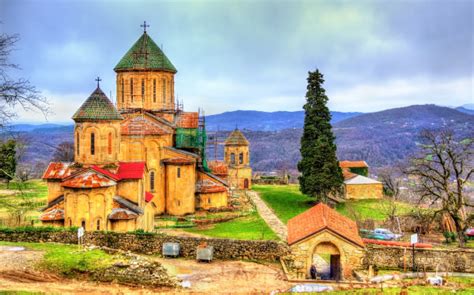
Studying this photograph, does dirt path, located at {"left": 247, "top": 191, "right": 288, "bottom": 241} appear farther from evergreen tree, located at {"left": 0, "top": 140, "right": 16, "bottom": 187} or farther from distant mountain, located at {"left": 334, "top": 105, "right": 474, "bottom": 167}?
distant mountain, located at {"left": 334, "top": 105, "right": 474, "bottom": 167}

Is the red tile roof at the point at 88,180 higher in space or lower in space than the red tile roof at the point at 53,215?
higher

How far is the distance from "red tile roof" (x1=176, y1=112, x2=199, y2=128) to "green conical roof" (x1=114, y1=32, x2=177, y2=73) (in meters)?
3.55

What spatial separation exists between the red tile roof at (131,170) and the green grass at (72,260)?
658 cm

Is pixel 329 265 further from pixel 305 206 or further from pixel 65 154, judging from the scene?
pixel 65 154

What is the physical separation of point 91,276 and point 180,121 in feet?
69.4

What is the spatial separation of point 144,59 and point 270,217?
15296 mm

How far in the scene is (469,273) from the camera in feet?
65.1

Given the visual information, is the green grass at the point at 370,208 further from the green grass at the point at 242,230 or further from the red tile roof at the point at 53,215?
the red tile roof at the point at 53,215

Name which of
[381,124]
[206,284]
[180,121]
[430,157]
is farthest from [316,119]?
[381,124]

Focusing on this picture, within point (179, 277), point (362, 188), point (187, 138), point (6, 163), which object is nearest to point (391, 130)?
point (362, 188)

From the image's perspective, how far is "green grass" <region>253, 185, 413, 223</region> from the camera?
35.6 m

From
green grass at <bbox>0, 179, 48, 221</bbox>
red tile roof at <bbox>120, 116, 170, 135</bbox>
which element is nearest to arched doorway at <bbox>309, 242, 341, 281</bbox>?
red tile roof at <bbox>120, 116, 170, 135</bbox>

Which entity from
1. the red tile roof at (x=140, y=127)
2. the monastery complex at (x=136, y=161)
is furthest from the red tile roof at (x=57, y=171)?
the red tile roof at (x=140, y=127)

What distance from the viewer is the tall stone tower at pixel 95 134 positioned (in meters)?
26.4
